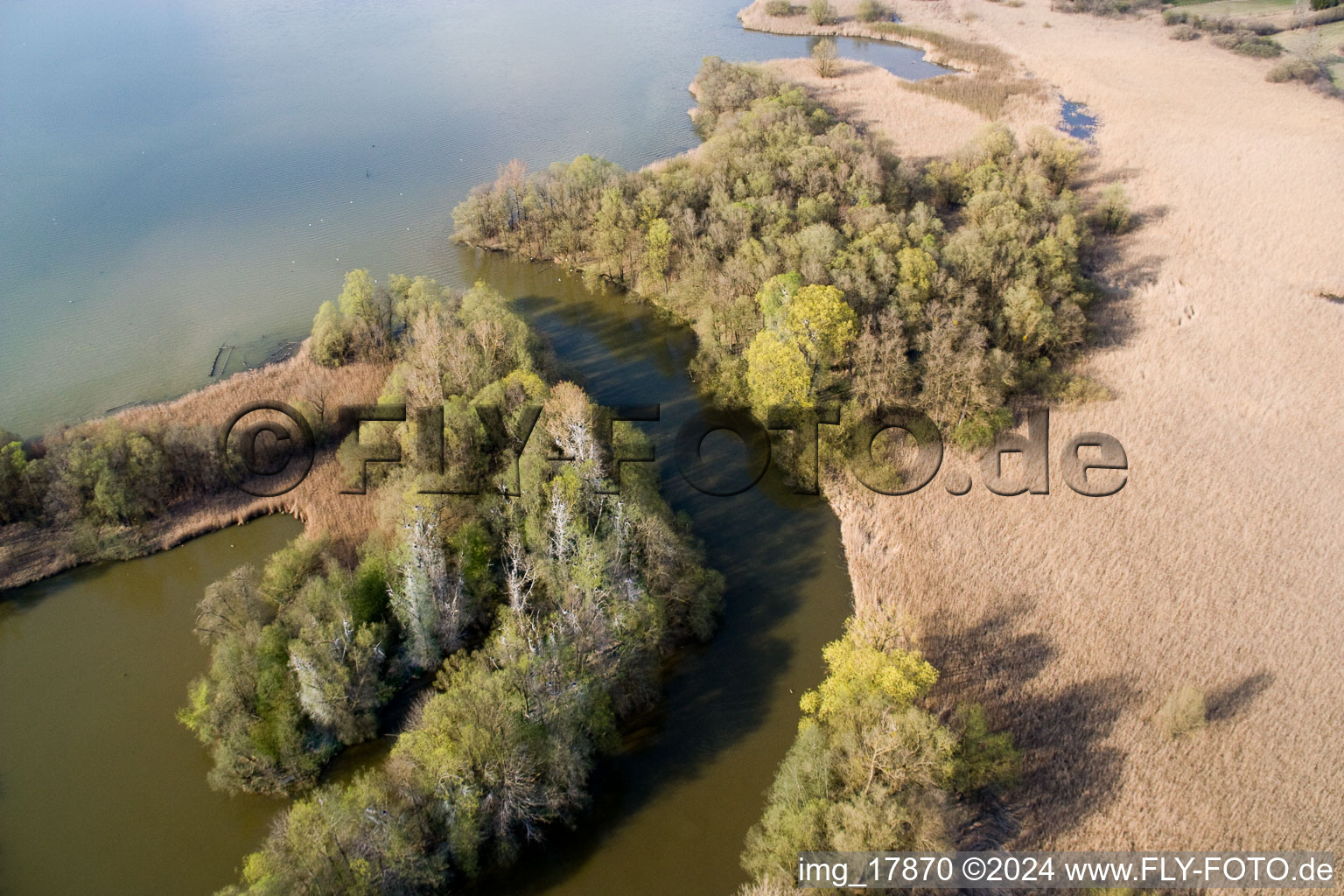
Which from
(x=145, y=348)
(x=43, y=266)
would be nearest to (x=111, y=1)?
(x=43, y=266)

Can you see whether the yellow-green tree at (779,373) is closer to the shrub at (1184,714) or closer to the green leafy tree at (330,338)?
the shrub at (1184,714)

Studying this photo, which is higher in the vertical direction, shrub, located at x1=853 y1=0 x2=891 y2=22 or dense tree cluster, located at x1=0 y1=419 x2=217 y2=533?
shrub, located at x1=853 y1=0 x2=891 y2=22

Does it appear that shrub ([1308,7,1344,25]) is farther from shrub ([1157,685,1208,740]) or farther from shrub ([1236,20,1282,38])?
shrub ([1157,685,1208,740])

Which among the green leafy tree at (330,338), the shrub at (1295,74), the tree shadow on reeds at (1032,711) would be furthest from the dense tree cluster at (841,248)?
the shrub at (1295,74)

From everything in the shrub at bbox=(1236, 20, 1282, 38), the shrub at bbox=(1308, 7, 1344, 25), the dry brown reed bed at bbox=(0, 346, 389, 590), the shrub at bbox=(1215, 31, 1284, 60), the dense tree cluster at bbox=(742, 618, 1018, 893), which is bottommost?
the dense tree cluster at bbox=(742, 618, 1018, 893)

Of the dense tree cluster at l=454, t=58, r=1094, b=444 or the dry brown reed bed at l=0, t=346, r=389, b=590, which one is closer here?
the dry brown reed bed at l=0, t=346, r=389, b=590

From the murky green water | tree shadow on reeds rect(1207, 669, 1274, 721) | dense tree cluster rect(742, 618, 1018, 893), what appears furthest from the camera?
tree shadow on reeds rect(1207, 669, 1274, 721)

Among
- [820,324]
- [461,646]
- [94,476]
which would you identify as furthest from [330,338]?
[820,324]

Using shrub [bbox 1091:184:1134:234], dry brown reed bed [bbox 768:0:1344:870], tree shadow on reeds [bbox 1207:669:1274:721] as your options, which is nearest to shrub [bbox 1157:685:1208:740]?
dry brown reed bed [bbox 768:0:1344:870]
